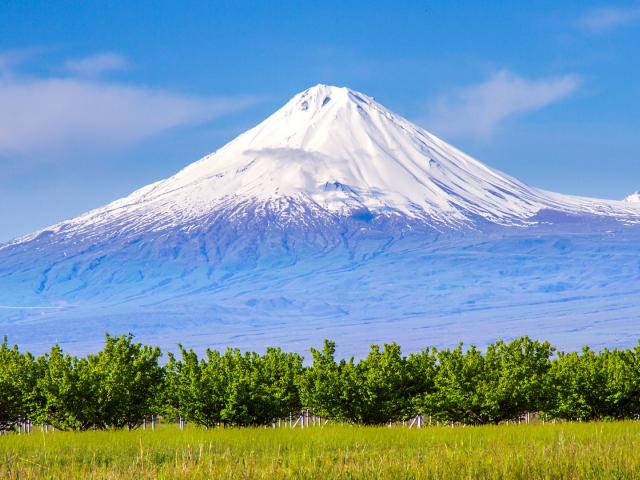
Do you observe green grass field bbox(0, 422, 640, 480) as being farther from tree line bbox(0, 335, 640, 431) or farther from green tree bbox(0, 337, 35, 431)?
green tree bbox(0, 337, 35, 431)

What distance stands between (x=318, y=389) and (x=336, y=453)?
1154 centimetres

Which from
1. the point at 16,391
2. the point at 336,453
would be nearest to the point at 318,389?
the point at 16,391

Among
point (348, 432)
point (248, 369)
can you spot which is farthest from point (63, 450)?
point (248, 369)

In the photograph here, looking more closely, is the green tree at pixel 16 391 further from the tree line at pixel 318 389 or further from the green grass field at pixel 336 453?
the green grass field at pixel 336 453

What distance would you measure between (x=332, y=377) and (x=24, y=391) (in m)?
9.99

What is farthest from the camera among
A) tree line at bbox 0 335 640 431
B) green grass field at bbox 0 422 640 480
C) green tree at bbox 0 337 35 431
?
green tree at bbox 0 337 35 431

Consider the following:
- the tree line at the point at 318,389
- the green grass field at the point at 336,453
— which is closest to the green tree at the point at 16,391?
the tree line at the point at 318,389

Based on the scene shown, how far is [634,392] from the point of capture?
116ft

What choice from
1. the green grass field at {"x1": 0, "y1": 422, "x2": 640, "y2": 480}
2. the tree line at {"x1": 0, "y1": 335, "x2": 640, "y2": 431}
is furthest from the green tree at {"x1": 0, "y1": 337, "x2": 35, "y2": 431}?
the green grass field at {"x1": 0, "y1": 422, "x2": 640, "y2": 480}

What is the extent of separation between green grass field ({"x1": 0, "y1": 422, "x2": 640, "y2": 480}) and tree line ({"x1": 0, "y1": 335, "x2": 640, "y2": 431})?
5.26 meters

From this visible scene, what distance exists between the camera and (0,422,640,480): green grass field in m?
16.7

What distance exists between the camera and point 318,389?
3306cm

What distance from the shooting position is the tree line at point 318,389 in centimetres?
3291

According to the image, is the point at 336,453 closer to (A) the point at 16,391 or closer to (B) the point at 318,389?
(B) the point at 318,389
